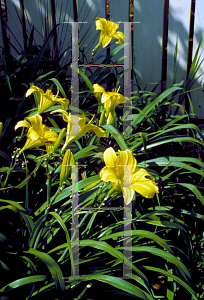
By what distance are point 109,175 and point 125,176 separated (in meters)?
0.05

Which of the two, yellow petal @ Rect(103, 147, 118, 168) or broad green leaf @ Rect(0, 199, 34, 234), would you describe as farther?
broad green leaf @ Rect(0, 199, 34, 234)

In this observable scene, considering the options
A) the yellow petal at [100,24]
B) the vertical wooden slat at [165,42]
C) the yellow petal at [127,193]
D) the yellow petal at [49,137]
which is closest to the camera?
the yellow petal at [127,193]

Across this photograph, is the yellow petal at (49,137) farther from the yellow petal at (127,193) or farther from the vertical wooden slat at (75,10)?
the vertical wooden slat at (75,10)

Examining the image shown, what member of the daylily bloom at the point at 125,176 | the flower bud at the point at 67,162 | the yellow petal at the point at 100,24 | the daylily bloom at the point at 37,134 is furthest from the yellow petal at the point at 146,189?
the yellow petal at the point at 100,24

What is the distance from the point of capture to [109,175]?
55cm

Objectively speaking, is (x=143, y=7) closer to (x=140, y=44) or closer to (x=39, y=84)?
(x=140, y=44)

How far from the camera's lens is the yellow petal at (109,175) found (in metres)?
0.55

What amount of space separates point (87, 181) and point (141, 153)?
42 centimetres

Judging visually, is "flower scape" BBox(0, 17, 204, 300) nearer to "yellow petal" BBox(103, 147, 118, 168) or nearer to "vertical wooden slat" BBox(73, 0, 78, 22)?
"yellow petal" BBox(103, 147, 118, 168)

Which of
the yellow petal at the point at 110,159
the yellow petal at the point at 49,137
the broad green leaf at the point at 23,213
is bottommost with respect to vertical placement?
the broad green leaf at the point at 23,213

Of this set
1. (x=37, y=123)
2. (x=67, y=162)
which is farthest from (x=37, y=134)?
(x=67, y=162)

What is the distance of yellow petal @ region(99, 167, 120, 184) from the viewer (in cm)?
55

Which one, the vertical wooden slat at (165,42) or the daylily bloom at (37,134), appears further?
the vertical wooden slat at (165,42)

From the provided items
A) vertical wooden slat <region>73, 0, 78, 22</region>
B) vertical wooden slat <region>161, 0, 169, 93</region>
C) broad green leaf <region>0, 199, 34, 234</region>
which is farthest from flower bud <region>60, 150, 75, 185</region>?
vertical wooden slat <region>73, 0, 78, 22</region>
